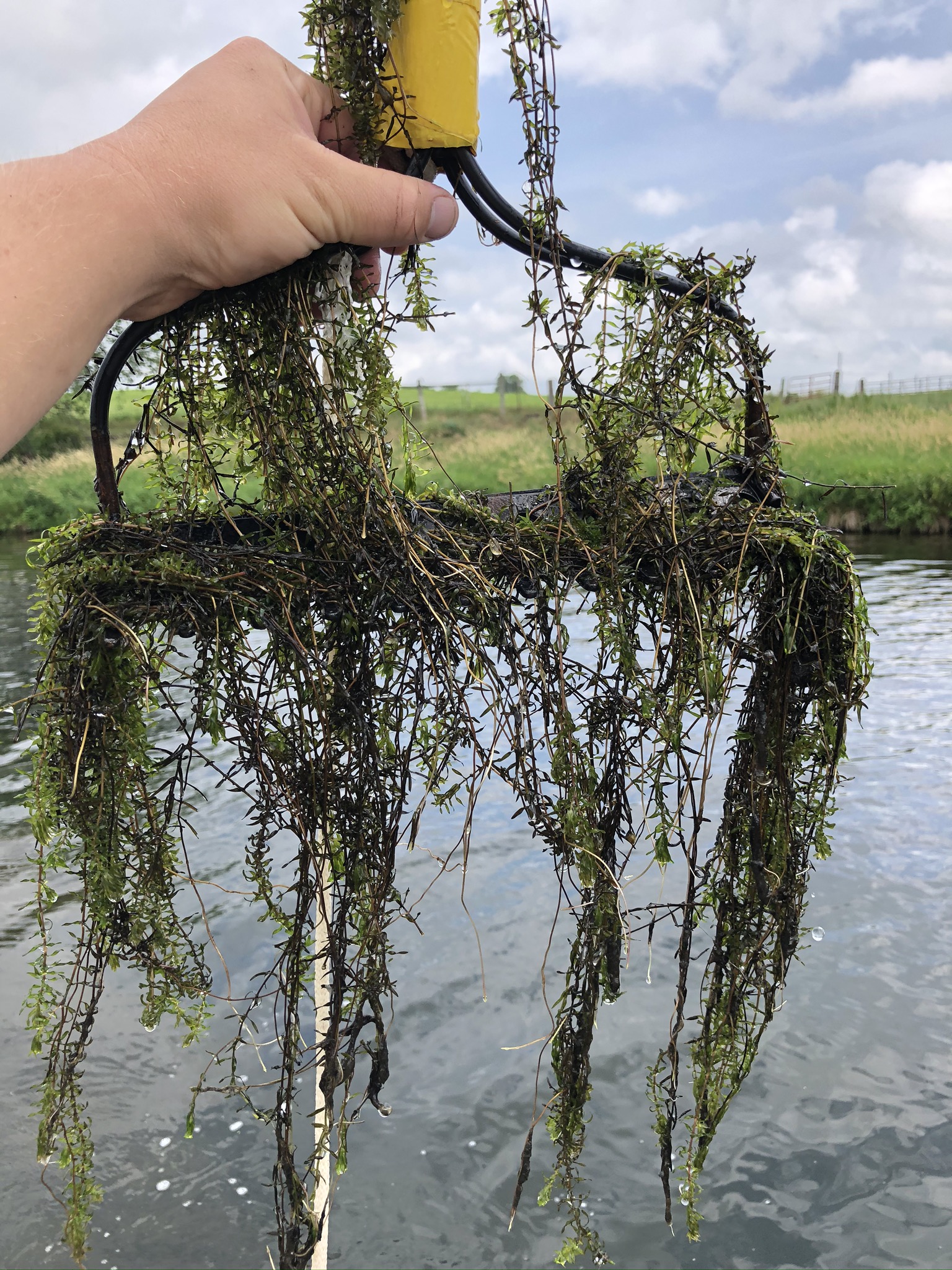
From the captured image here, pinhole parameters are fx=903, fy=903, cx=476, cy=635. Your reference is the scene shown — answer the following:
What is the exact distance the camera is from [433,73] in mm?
1151

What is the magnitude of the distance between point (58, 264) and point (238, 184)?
242mm

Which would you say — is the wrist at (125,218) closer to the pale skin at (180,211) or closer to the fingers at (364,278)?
the pale skin at (180,211)

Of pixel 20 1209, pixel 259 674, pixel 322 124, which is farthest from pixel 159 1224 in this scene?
pixel 322 124

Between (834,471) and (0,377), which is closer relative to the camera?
(0,377)

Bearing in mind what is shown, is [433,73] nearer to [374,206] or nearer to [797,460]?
[374,206]

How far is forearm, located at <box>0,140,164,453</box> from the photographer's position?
2.85 ft

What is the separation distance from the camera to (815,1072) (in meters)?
2.68

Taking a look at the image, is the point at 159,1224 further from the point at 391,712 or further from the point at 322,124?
the point at 322,124

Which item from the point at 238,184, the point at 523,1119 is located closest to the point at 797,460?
the point at 523,1119

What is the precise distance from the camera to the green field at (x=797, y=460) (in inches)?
430

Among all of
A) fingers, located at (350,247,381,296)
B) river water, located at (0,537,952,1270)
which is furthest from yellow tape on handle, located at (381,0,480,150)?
river water, located at (0,537,952,1270)

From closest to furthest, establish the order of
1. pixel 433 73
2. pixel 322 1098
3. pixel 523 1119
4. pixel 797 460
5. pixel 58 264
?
pixel 58 264
pixel 433 73
pixel 322 1098
pixel 523 1119
pixel 797 460

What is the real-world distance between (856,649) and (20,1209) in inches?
95.0

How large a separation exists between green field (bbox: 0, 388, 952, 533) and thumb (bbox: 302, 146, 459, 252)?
14.6 ft
